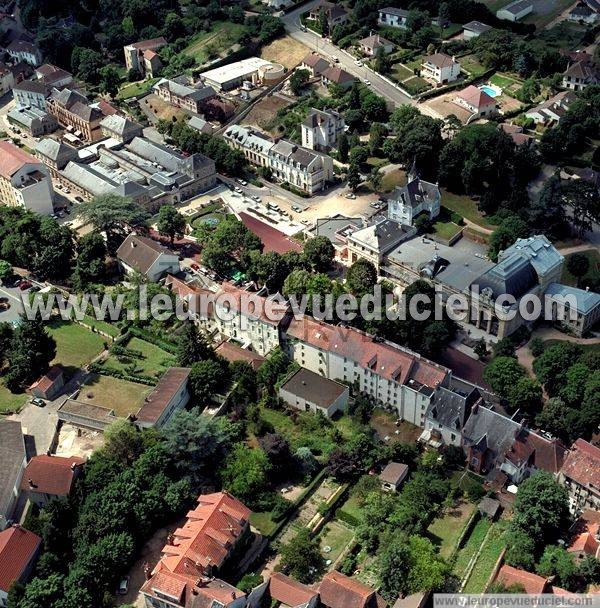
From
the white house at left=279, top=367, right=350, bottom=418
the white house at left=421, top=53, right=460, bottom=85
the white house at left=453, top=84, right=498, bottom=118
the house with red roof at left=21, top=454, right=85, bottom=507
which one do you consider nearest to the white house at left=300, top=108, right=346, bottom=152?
the white house at left=453, top=84, right=498, bottom=118

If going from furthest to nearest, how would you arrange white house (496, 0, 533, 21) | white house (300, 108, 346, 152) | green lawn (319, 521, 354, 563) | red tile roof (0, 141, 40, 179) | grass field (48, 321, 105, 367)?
white house (496, 0, 533, 21), white house (300, 108, 346, 152), red tile roof (0, 141, 40, 179), grass field (48, 321, 105, 367), green lawn (319, 521, 354, 563)

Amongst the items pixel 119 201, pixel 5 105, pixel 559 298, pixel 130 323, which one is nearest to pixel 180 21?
pixel 5 105

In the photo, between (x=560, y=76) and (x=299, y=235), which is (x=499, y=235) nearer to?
(x=299, y=235)

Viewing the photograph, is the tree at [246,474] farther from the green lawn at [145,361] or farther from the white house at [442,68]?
the white house at [442,68]

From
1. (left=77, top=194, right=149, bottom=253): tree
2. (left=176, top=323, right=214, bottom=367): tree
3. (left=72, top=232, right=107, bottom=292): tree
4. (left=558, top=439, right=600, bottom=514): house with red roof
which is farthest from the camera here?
(left=77, top=194, right=149, bottom=253): tree

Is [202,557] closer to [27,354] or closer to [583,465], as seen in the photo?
[27,354]

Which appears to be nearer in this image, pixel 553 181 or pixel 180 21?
pixel 553 181

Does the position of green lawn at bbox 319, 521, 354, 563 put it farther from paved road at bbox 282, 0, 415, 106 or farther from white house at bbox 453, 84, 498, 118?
paved road at bbox 282, 0, 415, 106

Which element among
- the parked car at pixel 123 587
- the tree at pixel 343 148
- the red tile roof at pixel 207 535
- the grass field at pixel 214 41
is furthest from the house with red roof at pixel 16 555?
the grass field at pixel 214 41
